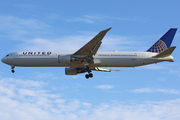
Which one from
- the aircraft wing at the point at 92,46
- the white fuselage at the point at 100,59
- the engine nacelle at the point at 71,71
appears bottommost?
the engine nacelle at the point at 71,71

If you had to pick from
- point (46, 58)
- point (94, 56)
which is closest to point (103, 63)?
point (94, 56)

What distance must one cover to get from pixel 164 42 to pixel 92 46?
1116 cm

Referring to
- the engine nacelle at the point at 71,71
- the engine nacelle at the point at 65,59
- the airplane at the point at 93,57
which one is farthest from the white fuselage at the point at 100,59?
the engine nacelle at the point at 71,71

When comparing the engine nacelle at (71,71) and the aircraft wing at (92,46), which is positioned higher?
the aircraft wing at (92,46)

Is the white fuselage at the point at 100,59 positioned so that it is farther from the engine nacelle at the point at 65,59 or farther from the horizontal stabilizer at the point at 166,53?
the engine nacelle at the point at 65,59

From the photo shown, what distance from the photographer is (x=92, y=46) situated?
37219 millimetres

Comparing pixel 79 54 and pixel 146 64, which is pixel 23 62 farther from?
pixel 146 64

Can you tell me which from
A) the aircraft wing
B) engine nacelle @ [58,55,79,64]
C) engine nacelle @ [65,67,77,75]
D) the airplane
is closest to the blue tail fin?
the airplane

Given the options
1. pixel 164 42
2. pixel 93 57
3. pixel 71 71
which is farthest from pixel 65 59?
pixel 164 42

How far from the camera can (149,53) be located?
3969 centimetres

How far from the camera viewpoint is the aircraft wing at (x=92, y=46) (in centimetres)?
3495

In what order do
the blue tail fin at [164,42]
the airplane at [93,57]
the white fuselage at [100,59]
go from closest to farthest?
the airplane at [93,57] → the white fuselage at [100,59] → the blue tail fin at [164,42]

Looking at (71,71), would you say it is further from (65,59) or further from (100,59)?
(100,59)

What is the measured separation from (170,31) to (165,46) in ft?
7.64
